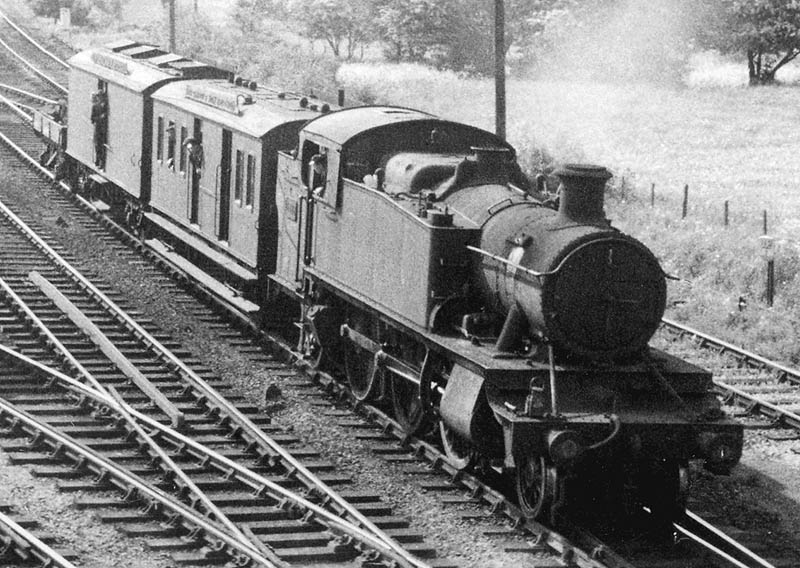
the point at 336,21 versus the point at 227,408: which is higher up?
the point at 336,21

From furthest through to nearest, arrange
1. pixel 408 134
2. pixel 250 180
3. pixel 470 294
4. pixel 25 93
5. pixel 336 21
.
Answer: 1. pixel 336 21
2. pixel 25 93
3. pixel 250 180
4. pixel 408 134
5. pixel 470 294

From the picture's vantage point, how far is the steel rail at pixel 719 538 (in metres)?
10.1

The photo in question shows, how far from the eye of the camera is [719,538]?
10695mm

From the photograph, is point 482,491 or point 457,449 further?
point 457,449

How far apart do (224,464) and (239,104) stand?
7428mm

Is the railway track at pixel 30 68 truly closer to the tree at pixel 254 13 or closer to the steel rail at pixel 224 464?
the tree at pixel 254 13

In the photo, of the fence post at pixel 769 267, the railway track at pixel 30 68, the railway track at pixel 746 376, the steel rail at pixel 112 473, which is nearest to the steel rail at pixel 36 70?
the railway track at pixel 30 68

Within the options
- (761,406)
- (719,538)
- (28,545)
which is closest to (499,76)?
(761,406)

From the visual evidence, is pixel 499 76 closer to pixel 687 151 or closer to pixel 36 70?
pixel 687 151

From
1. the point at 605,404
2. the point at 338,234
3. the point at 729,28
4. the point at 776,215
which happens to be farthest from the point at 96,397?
the point at 729,28

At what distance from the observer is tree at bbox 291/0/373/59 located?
5419 centimetres

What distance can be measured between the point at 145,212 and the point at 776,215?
11.9 meters

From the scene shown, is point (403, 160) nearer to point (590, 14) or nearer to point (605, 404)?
point (605, 404)

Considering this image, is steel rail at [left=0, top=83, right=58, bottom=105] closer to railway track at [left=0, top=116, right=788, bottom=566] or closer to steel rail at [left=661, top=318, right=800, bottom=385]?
steel rail at [left=661, top=318, right=800, bottom=385]
